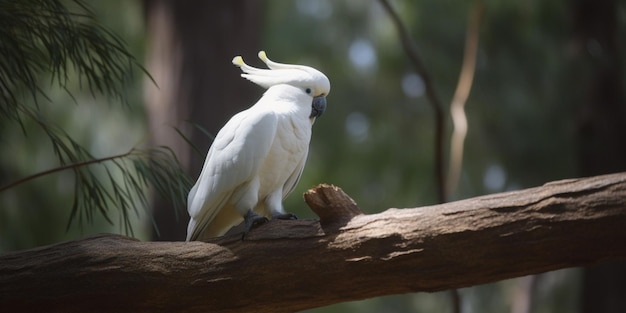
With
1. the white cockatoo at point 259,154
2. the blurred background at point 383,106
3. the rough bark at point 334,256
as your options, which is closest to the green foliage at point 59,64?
the white cockatoo at point 259,154

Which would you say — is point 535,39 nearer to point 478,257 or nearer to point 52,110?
point 52,110

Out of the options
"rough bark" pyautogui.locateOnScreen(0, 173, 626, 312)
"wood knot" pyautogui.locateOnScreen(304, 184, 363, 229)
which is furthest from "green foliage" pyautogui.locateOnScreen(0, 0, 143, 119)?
"wood knot" pyautogui.locateOnScreen(304, 184, 363, 229)

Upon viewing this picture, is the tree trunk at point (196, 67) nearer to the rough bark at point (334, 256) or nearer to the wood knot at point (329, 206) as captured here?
the rough bark at point (334, 256)

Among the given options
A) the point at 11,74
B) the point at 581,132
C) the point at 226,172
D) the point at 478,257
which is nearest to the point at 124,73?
the point at 11,74

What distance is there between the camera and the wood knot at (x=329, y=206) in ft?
5.60

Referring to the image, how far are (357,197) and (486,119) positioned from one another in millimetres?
1249

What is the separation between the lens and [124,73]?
2176 mm

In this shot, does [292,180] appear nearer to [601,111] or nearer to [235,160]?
[235,160]

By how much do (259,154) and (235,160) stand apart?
0.06 m

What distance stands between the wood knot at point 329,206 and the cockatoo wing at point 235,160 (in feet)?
1.07

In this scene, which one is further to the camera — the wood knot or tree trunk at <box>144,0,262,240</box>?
tree trunk at <box>144,0,262,240</box>

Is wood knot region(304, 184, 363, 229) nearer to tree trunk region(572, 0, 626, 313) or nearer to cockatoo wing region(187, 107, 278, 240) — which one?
cockatoo wing region(187, 107, 278, 240)

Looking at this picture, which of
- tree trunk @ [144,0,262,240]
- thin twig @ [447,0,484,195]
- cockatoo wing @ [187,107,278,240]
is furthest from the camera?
tree trunk @ [144,0,262,240]

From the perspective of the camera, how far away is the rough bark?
59.1 inches
